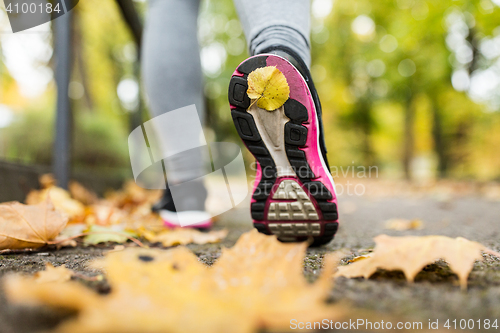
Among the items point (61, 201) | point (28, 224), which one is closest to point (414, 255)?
point (28, 224)

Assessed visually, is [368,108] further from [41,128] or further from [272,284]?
[272,284]

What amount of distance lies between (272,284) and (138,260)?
0.56 ft

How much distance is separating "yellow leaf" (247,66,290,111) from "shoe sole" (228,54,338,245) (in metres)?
0.01

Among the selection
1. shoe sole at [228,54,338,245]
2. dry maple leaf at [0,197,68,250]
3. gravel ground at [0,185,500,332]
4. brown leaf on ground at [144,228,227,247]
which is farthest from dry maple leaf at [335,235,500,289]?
dry maple leaf at [0,197,68,250]

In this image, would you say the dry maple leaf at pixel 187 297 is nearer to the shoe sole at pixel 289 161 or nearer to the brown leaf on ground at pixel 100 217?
the shoe sole at pixel 289 161

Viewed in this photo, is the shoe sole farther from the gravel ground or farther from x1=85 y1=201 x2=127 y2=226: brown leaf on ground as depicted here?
x1=85 y1=201 x2=127 y2=226: brown leaf on ground

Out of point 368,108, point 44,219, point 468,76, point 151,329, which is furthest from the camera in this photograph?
point 368,108

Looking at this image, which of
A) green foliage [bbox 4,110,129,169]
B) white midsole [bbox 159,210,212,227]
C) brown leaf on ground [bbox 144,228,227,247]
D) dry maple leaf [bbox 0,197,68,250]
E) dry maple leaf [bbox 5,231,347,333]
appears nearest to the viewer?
dry maple leaf [bbox 5,231,347,333]

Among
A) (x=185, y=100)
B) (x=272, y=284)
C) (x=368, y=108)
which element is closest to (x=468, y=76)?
(x=368, y=108)

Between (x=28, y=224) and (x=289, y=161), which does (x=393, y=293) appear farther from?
(x=28, y=224)

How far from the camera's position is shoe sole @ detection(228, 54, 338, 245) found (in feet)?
2.65

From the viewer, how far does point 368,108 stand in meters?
11.4

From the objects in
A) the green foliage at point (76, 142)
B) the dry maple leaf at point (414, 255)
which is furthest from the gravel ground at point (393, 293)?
the green foliage at point (76, 142)

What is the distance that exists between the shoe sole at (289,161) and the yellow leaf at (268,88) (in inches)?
0.5
